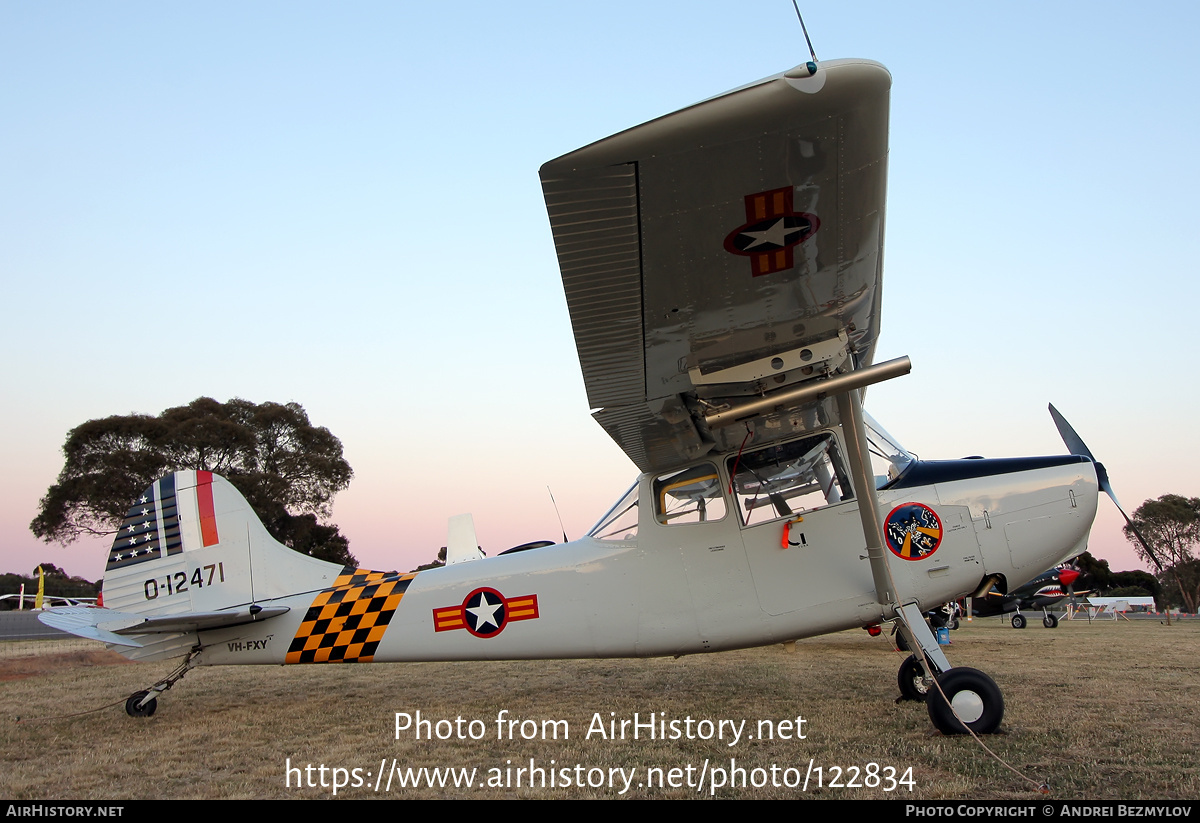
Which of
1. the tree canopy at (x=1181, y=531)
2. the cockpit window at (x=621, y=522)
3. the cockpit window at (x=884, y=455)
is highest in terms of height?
the cockpit window at (x=884, y=455)

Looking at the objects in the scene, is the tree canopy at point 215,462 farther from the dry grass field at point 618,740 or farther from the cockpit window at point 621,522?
the cockpit window at point 621,522

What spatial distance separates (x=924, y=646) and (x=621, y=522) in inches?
93.8

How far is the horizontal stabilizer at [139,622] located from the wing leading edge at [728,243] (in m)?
3.62

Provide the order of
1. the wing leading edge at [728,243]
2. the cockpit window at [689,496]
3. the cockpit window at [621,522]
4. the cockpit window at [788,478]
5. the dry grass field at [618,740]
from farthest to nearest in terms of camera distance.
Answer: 1. the cockpit window at [621,522]
2. the cockpit window at [689,496]
3. the cockpit window at [788,478]
4. the dry grass field at [618,740]
5. the wing leading edge at [728,243]

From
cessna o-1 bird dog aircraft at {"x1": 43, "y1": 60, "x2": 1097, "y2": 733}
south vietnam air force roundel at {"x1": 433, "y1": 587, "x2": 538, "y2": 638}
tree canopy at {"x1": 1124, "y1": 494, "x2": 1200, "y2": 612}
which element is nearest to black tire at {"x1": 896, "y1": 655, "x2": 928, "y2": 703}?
cessna o-1 bird dog aircraft at {"x1": 43, "y1": 60, "x2": 1097, "y2": 733}

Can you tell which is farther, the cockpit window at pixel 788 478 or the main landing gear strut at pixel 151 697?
the main landing gear strut at pixel 151 697

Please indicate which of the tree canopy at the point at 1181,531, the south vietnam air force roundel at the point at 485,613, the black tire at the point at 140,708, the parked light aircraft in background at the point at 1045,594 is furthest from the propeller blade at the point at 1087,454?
the tree canopy at the point at 1181,531

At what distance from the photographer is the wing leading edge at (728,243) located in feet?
8.71

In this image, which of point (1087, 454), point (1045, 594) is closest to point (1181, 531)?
point (1045, 594)

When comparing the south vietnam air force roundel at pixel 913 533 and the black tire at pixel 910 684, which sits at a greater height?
the south vietnam air force roundel at pixel 913 533

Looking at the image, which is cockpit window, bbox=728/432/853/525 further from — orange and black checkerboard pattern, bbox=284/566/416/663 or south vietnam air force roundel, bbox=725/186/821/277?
orange and black checkerboard pattern, bbox=284/566/416/663

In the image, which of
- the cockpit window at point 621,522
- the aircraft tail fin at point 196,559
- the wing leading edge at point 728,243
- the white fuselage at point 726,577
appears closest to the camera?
the wing leading edge at point 728,243

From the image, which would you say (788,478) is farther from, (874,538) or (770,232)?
(770,232)

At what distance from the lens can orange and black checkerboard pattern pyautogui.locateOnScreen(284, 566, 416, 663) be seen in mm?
6004
